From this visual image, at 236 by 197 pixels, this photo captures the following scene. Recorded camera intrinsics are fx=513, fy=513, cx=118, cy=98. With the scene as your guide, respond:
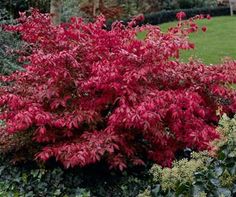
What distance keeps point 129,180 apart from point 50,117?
1.14 meters

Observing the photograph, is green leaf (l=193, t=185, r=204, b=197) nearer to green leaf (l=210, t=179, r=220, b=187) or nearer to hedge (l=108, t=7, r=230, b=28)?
green leaf (l=210, t=179, r=220, b=187)

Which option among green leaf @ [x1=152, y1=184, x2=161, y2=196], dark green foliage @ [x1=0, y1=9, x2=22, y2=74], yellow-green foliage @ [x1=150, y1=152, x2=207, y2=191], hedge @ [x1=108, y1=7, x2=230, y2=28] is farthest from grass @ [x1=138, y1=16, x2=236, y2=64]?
yellow-green foliage @ [x1=150, y1=152, x2=207, y2=191]

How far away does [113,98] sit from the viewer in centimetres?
528

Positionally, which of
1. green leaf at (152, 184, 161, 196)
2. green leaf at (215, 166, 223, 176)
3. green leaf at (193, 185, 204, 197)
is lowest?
green leaf at (152, 184, 161, 196)

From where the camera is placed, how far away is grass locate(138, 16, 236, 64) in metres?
14.4

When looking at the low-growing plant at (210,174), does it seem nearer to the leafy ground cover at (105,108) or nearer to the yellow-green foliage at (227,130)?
the yellow-green foliage at (227,130)

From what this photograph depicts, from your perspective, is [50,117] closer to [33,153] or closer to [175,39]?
[33,153]

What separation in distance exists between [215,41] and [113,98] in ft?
40.5

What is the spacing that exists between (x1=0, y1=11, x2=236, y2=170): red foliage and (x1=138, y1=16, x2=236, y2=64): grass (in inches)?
256

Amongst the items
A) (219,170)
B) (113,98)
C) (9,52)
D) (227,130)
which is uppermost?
(227,130)

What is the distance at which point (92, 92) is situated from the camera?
5.36m

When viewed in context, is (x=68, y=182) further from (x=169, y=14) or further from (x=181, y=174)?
(x=169, y=14)

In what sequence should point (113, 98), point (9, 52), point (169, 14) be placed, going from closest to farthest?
1. point (113, 98)
2. point (9, 52)
3. point (169, 14)

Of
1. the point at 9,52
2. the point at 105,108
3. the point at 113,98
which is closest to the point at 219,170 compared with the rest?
the point at 113,98
